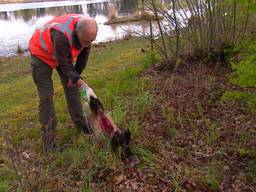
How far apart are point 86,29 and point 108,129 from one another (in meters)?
1.23

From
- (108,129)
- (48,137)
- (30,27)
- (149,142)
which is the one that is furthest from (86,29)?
(30,27)

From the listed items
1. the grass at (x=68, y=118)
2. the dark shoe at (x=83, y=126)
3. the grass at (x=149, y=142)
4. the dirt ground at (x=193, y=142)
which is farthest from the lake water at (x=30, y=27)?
the dark shoe at (x=83, y=126)

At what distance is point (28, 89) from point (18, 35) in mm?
18086

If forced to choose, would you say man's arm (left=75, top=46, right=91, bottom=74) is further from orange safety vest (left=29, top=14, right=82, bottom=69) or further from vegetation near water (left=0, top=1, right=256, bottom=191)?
vegetation near water (left=0, top=1, right=256, bottom=191)

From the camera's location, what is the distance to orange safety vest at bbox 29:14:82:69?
5066mm

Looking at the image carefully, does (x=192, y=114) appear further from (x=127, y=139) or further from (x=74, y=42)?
(x=74, y=42)

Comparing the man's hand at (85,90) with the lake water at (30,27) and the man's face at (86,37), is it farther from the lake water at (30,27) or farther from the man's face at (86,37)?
the lake water at (30,27)

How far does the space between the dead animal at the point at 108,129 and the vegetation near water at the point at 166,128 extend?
138 mm

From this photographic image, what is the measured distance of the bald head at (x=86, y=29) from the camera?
4918mm

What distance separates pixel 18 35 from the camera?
27.3 meters

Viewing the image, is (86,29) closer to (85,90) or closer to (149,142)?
(85,90)

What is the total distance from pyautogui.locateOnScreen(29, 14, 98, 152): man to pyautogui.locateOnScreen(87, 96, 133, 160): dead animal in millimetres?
176

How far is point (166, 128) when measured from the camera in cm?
583

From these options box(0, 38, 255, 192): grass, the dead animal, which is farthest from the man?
box(0, 38, 255, 192): grass
